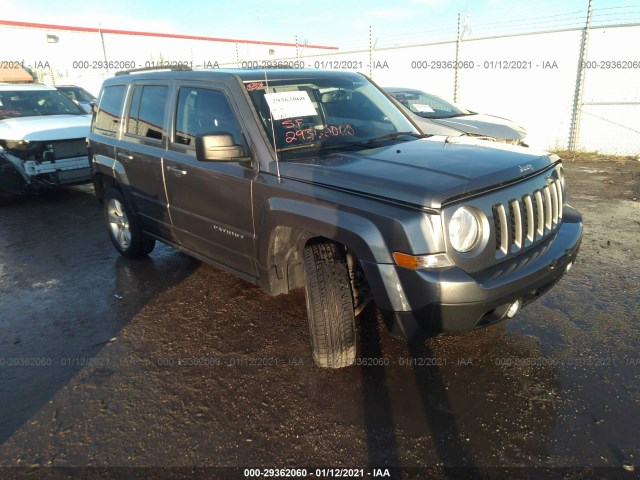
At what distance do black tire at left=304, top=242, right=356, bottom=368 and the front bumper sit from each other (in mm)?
303

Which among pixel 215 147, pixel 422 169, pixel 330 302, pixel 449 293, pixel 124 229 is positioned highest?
pixel 215 147

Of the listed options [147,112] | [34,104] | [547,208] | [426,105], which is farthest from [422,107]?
[34,104]

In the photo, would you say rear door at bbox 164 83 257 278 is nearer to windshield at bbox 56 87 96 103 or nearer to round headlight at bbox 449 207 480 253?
round headlight at bbox 449 207 480 253

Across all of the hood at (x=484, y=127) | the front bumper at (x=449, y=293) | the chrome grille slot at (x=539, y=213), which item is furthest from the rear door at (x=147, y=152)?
the hood at (x=484, y=127)

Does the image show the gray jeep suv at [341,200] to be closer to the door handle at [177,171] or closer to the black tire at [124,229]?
the door handle at [177,171]

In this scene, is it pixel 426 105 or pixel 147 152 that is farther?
pixel 426 105

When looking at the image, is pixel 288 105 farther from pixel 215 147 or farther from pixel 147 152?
pixel 147 152

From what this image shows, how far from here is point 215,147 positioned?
295 cm

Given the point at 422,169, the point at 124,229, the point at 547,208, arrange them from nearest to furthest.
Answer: the point at 422,169, the point at 547,208, the point at 124,229

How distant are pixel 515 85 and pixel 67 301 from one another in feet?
35.5

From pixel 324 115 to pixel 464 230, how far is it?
1.59m

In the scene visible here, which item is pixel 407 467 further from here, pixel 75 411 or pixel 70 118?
pixel 70 118

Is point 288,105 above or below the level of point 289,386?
above

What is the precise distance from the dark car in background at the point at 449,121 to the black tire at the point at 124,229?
176 inches
